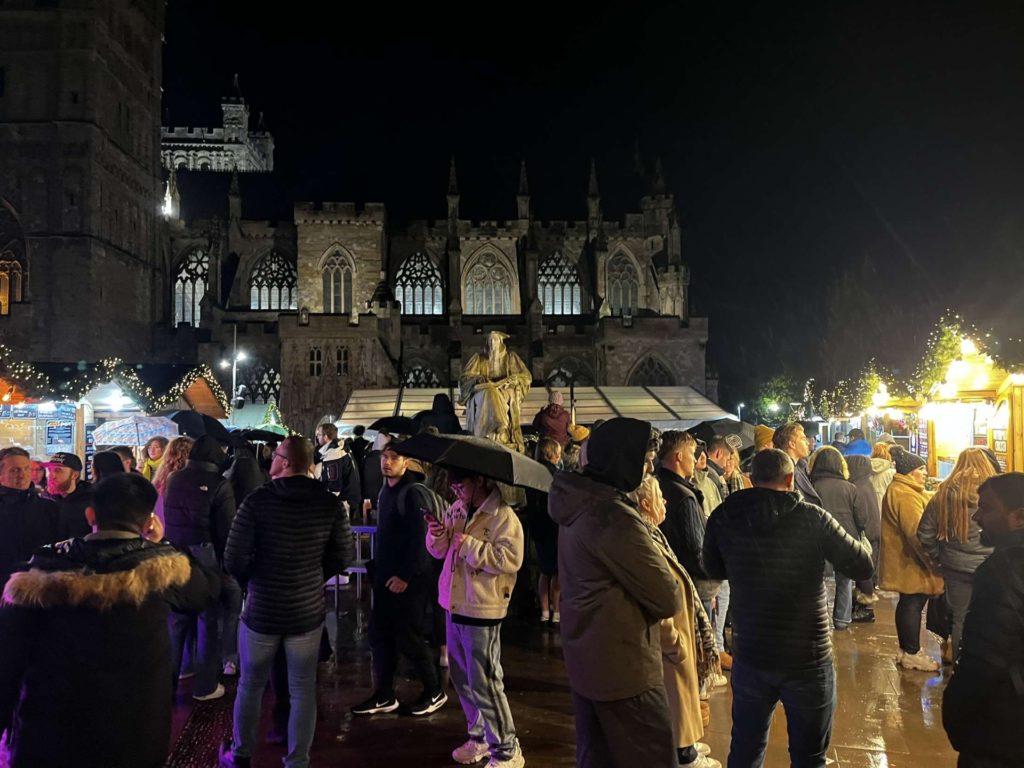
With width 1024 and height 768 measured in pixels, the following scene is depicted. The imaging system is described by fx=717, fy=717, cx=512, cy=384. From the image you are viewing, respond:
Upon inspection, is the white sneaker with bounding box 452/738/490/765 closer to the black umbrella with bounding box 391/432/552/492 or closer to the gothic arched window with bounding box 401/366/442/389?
the black umbrella with bounding box 391/432/552/492

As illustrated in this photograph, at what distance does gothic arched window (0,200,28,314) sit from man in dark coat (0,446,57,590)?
99.5 ft

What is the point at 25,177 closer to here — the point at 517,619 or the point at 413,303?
the point at 413,303

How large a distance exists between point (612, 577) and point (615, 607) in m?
0.11

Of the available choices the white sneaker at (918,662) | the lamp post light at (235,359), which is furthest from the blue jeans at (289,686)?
the lamp post light at (235,359)

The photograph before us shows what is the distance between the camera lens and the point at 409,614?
4691 mm

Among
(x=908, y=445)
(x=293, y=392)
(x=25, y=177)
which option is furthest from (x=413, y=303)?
(x=908, y=445)

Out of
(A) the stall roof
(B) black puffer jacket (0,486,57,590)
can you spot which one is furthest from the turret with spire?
(B) black puffer jacket (0,486,57,590)

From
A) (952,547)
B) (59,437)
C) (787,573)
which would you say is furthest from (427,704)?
(59,437)

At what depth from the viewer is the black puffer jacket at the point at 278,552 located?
140 inches

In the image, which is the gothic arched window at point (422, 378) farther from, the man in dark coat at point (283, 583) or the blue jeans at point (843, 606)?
the man in dark coat at point (283, 583)

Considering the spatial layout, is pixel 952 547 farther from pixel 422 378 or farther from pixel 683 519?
pixel 422 378

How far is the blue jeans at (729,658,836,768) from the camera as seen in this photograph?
3014 mm

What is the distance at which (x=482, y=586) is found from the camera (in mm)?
3863

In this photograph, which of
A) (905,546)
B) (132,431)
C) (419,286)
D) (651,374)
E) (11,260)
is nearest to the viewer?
(905,546)
